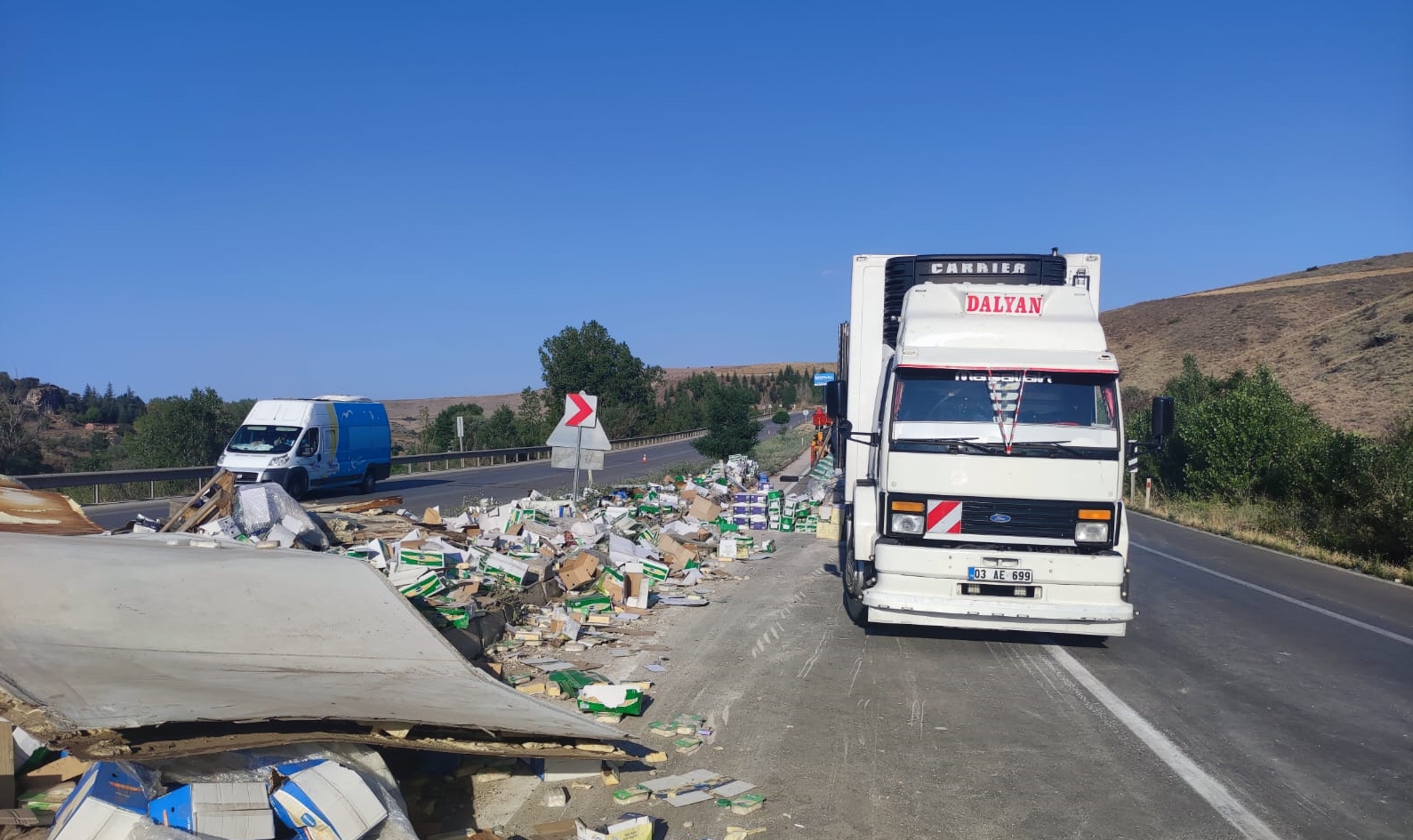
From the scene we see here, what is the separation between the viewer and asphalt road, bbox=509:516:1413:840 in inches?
185

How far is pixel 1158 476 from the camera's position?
33406 mm

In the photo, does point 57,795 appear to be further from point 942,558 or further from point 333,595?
point 942,558

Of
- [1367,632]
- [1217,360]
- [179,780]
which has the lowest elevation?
[1367,632]

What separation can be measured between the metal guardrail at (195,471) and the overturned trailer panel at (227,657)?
11.0 metres

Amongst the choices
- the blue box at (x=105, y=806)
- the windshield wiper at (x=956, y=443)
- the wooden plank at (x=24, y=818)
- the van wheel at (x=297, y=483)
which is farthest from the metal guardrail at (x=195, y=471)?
the windshield wiper at (x=956, y=443)

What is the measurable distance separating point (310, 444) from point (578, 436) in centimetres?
1063

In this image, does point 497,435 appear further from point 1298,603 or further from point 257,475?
point 1298,603

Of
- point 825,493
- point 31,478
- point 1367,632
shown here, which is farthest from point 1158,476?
point 31,478

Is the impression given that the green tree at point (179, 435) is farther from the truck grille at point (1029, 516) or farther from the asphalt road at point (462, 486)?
the truck grille at point (1029, 516)

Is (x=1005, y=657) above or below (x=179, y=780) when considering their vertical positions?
below

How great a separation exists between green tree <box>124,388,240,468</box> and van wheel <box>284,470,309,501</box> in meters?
9.98

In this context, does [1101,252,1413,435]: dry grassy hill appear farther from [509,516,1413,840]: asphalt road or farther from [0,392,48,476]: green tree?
[0,392,48,476]: green tree

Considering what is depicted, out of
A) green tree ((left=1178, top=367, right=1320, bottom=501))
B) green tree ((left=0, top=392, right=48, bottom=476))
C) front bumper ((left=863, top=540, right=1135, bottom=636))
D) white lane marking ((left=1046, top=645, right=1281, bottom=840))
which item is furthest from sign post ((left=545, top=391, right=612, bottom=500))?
green tree ((left=0, top=392, right=48, bottom=476))

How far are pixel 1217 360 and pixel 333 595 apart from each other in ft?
235
